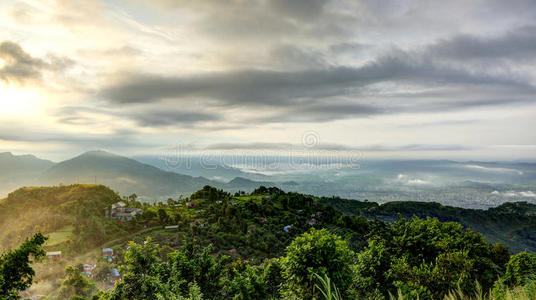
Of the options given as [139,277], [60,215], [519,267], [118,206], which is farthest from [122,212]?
[519,267]

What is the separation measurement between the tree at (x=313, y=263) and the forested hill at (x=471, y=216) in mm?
122837

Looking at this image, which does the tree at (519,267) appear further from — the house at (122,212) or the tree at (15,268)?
the house at (122,212)

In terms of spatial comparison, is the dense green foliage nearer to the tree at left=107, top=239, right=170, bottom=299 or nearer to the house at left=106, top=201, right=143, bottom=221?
the tree at left=107, top=239, right=170, bottom=299

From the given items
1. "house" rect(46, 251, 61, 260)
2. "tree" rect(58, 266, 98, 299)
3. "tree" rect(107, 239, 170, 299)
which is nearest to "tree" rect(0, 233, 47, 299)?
"tree" rect(107, 239, 170, 299)

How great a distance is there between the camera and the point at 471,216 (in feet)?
486

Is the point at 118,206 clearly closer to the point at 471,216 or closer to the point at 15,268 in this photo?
the point at 15,268

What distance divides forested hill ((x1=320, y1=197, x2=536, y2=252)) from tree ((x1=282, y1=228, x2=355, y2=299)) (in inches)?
4836

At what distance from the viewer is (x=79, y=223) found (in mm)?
64938

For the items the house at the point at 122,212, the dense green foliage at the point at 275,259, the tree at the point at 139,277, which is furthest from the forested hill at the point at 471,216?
the tree at the point at 139,277

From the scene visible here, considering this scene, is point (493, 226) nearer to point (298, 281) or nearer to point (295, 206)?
point (295, 206)

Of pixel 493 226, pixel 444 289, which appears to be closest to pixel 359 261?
pixel 444 289

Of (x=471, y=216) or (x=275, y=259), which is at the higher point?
(x=275, y=259)

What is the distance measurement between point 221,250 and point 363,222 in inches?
1780

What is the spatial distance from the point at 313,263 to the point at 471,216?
178 metres
